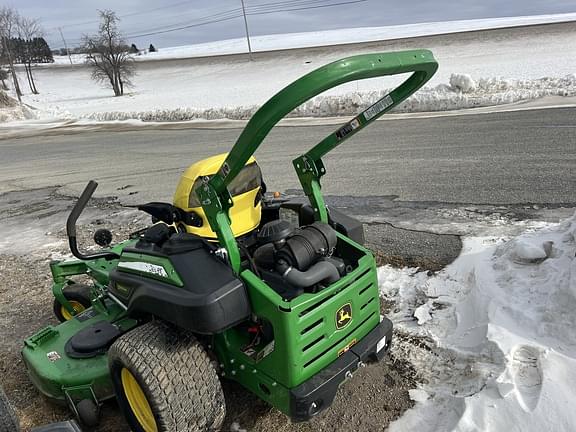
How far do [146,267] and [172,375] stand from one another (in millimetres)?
577

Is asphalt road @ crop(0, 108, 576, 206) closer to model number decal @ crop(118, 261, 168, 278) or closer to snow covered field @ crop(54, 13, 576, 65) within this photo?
model number decal @ crop(118, 261, 168, 278)

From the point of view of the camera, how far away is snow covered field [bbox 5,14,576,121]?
15555 millimetres

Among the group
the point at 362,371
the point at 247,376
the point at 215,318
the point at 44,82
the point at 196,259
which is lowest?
the point at 362,371

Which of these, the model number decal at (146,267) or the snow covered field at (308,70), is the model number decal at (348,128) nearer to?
the model number decal at (146,267)

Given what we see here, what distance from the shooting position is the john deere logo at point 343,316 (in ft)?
8.29

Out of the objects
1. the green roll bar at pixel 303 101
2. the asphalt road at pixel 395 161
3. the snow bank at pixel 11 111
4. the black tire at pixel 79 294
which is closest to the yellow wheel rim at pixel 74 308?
the black tire at pixel 79 294

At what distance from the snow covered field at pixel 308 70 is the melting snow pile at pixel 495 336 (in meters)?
11.4

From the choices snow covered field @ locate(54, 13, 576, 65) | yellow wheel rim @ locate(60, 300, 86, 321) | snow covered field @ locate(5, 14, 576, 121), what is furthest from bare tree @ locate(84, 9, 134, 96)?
yellow wheel rim @ locate(60, 300, 86, 321)

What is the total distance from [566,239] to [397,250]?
5.20 ft

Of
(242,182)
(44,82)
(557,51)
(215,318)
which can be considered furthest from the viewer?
(44,82)

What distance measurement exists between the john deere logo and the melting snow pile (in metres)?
0.71

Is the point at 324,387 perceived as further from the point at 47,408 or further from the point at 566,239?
the point at 566,239

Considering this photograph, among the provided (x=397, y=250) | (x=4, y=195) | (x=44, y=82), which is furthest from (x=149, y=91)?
(x=397, y=250)

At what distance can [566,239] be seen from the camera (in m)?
3.63
